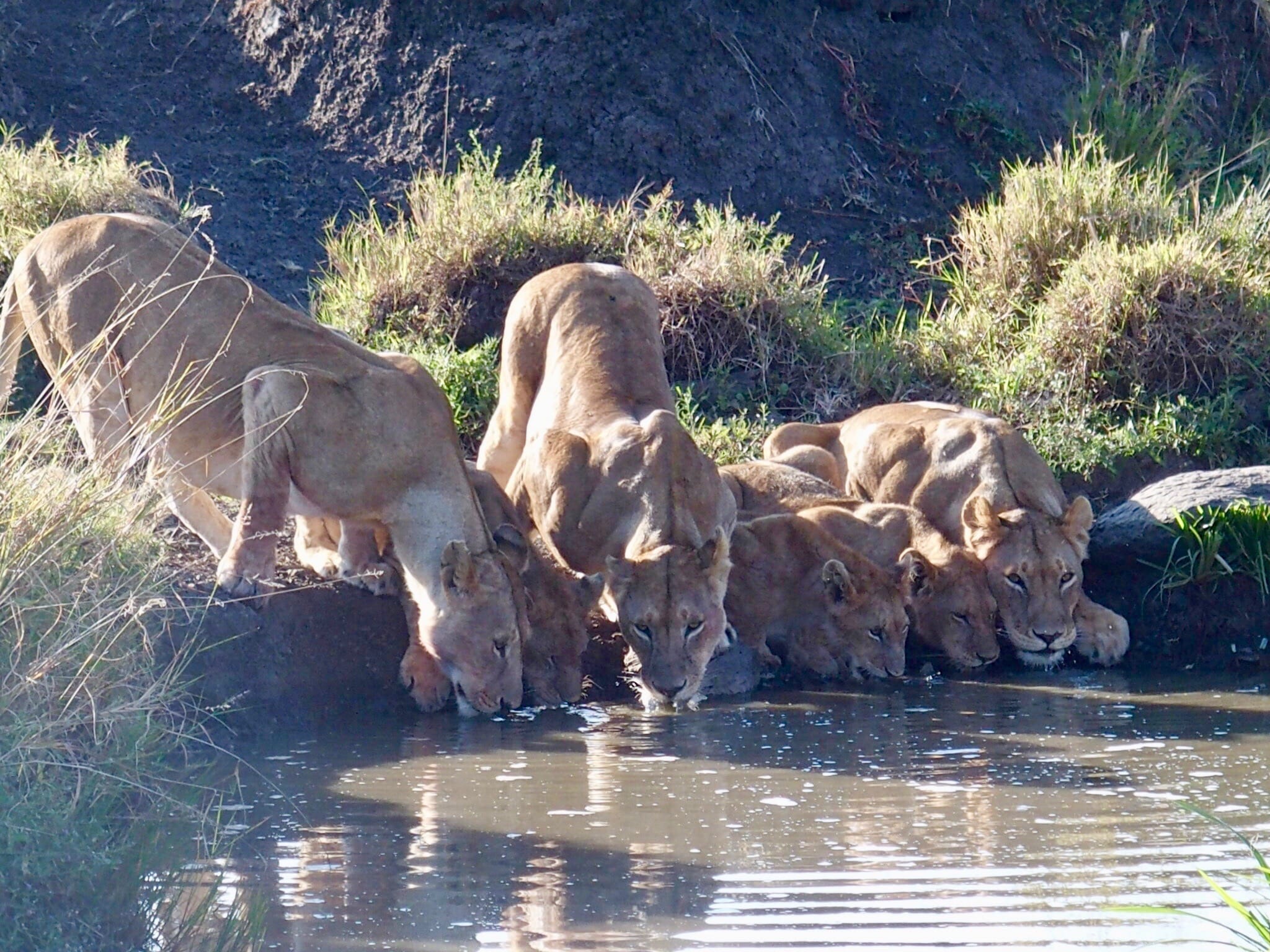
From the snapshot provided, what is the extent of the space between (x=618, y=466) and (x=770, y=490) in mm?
1362

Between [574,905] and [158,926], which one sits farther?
[574,905]

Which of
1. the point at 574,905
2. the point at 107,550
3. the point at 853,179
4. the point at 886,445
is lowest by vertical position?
the point at 574,905

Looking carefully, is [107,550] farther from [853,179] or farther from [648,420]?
[853,179]

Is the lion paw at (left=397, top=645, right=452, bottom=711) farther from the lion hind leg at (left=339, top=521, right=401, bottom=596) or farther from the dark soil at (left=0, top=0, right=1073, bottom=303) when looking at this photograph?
the dark soil at (left=0, top=0, right=1073, bottom=303)

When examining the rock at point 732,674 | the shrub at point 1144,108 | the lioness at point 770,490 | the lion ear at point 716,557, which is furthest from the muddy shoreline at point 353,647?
the shrub at point 1144,108

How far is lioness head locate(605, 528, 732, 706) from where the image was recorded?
7.96m

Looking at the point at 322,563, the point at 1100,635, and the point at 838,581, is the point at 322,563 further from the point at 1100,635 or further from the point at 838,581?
the point at 1100,635

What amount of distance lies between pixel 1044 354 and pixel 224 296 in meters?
5.54

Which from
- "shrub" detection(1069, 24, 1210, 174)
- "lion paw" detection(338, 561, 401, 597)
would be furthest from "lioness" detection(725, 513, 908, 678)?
"shrub" detection(1069, 24, 1210, 174)

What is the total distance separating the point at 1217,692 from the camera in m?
8.54

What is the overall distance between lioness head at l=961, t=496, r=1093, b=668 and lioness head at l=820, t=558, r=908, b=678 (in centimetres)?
59

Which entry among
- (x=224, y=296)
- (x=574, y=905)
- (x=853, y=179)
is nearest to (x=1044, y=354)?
(x=853, y=179)

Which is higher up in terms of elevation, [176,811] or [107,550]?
[107,550]

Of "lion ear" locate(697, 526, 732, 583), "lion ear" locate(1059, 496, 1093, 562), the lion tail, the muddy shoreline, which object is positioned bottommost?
the muddy shoreline
